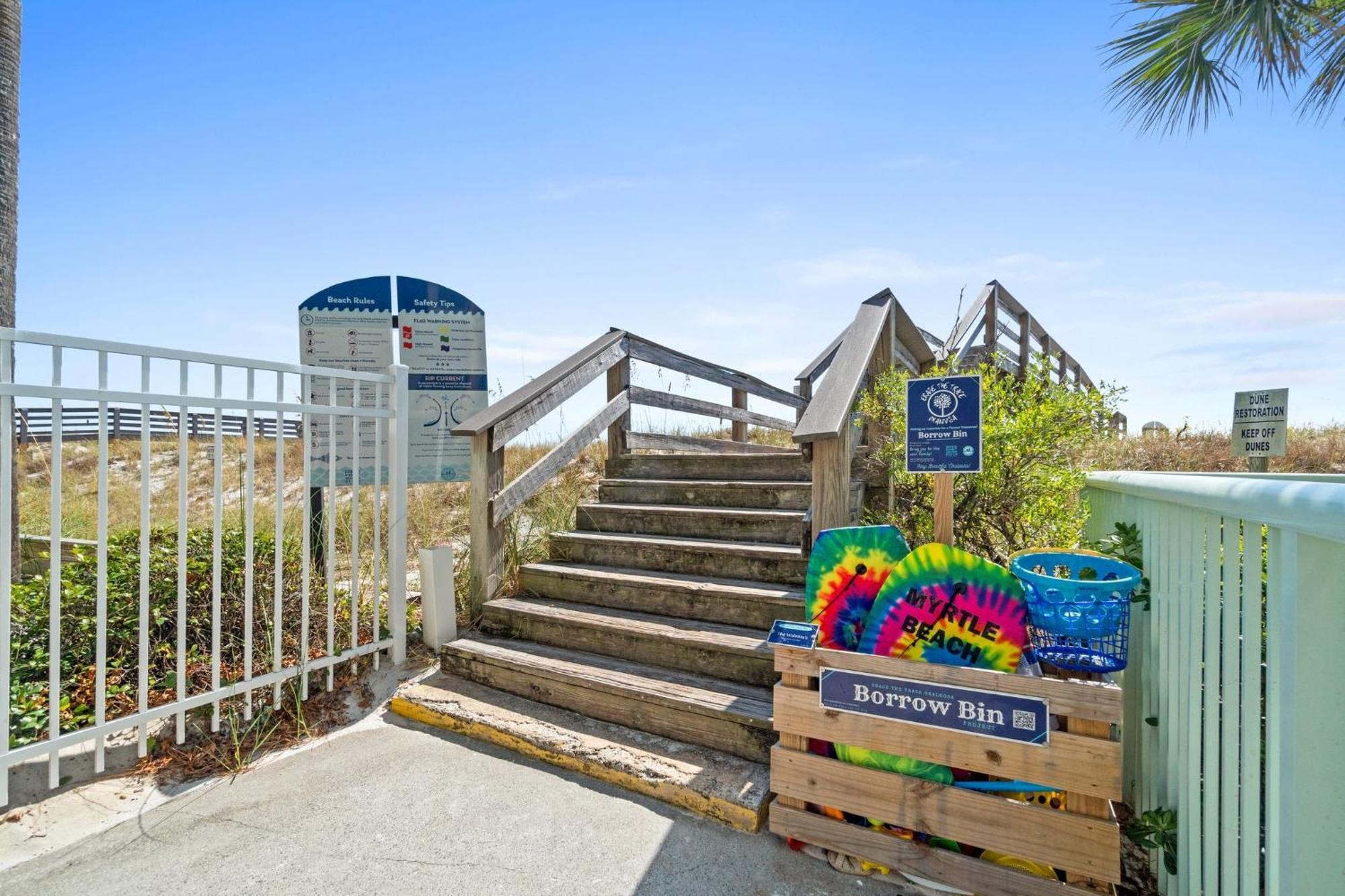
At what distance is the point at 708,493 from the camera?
14.4ft

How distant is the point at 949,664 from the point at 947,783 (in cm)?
37

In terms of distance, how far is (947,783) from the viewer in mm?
2059

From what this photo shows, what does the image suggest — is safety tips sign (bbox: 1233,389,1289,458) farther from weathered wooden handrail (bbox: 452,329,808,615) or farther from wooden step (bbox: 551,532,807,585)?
wooden step (bbox: 551,532,807,585)

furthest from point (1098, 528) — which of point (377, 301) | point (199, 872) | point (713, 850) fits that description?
point (377, 301)

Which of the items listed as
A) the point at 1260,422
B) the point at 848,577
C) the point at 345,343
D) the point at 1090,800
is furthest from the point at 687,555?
the point at 1260,422

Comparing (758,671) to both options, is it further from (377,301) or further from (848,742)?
(377,301)

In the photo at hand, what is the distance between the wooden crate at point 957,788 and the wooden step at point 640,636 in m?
0.66

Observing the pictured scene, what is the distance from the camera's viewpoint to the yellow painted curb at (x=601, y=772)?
7.59ft

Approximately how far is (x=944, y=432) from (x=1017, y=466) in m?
1.05

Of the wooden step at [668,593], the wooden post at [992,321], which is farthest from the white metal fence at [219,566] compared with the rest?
the wooden post at [992,321]

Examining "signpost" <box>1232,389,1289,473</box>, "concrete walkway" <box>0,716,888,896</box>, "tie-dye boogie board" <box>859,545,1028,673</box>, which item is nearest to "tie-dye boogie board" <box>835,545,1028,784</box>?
"tie-dye boogie board" <box>859,545,1028,673</box>

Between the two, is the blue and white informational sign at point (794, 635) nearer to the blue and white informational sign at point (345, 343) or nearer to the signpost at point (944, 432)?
the signpost at point (944, 432)

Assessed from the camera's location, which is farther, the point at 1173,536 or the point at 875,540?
the point at 875,540

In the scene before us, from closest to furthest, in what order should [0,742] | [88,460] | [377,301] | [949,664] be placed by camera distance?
[949,664] → [0,742] → [377,301] → [88,460]
